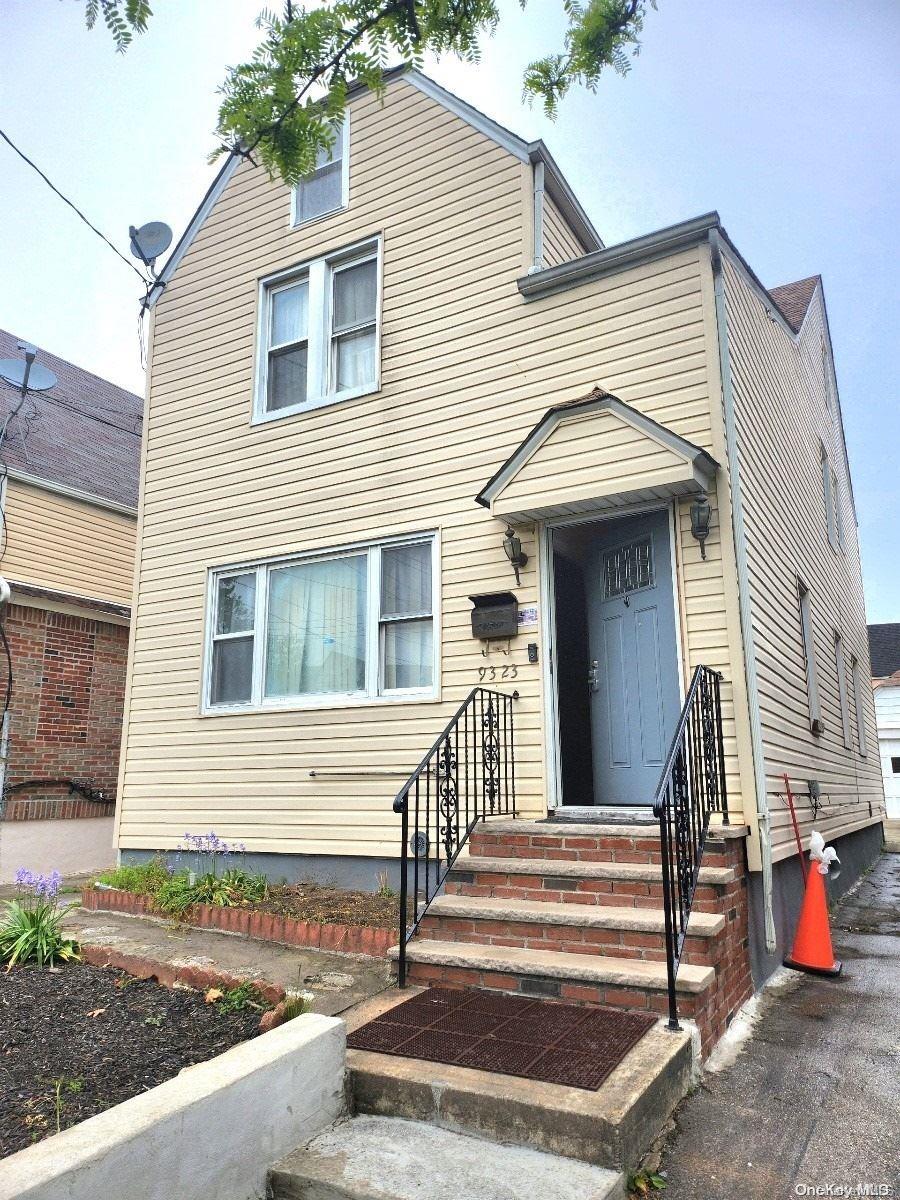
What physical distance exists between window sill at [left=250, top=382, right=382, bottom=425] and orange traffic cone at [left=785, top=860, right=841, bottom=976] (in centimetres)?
501

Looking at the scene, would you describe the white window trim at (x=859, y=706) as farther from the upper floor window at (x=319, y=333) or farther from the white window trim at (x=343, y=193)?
the white window trim at (x=343, y=193)

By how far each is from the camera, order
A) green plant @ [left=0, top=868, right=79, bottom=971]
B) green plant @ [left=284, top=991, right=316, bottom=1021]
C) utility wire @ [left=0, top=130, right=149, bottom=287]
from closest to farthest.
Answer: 1. green plant @ [left=284, top=991, right=316, bottom=1021]
2. green plant @ [left=0, top=868, right=79, bottom=971]
3. utility wire @ [left=0, top=130, right=149, bottom=287]

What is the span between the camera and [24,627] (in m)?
9.54

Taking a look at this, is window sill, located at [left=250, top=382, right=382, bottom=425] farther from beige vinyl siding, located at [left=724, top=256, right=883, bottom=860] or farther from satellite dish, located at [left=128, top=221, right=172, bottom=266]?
beige vinyl siding, located at [left=724, top=256, right=883, bottom=860]

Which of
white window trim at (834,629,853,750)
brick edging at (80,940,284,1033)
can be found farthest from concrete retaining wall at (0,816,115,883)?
white window trim at (834,629,853,750)

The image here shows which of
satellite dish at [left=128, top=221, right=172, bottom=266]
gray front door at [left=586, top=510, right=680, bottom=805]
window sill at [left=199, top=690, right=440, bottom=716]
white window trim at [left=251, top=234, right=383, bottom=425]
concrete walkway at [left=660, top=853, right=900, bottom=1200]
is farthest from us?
satellite dish at [left=128, top=221, right=172, bottom=266]

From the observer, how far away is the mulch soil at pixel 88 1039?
9.16 feet

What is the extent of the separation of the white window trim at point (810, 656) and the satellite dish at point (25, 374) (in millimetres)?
9235

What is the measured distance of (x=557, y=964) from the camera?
13.2 feet

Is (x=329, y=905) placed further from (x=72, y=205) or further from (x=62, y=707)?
(x=72, y=205)

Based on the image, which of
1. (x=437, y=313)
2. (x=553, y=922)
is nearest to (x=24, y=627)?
(x=437, y=313)

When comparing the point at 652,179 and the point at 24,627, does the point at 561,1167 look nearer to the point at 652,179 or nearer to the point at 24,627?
the point at 652,179

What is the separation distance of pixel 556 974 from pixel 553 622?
Result: 8.60ft

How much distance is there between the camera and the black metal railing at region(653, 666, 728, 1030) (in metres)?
3.63
